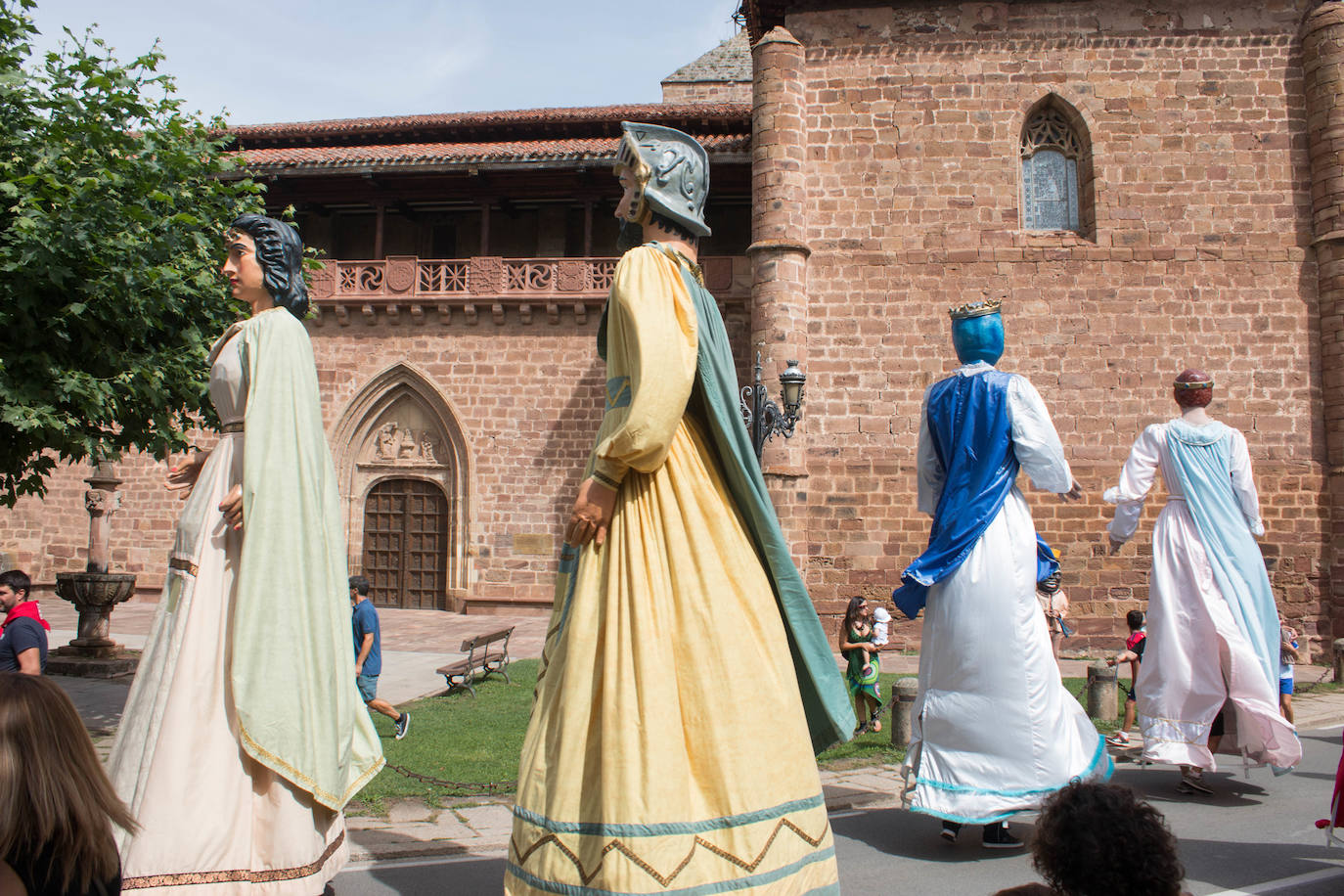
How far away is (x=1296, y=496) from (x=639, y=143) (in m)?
14.5

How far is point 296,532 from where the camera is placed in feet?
8.55

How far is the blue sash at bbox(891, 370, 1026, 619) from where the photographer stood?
370 centimetres

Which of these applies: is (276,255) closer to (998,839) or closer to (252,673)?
(252,673)

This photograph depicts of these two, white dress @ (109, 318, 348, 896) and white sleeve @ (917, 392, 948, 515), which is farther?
white sleeve @ (917, 392, 948, 515)

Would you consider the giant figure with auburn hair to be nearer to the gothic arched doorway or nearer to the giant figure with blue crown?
the giant figure with blue crown

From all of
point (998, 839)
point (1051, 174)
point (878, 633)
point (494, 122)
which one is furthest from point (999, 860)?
point (494, 122)

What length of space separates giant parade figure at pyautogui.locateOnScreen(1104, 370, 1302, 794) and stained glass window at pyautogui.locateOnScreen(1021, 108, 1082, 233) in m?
10.9

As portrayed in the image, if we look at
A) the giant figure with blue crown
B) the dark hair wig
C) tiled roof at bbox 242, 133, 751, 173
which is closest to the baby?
the giant figure with blue crown

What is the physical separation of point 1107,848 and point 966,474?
7.61ft

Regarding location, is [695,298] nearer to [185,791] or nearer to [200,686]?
[200,686]

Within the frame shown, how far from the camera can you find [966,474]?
12.6 feet

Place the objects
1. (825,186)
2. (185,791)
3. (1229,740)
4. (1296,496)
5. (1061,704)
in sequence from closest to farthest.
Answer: (185,791) < (1061,704) < (1229,740) < (1296,496) < (825,186)

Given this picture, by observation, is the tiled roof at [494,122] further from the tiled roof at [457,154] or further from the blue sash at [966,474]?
the blue sash at [966,474]

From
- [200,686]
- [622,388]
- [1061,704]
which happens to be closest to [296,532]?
[200,686]
